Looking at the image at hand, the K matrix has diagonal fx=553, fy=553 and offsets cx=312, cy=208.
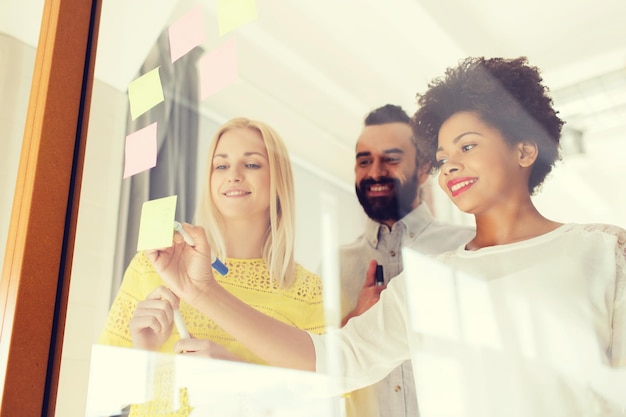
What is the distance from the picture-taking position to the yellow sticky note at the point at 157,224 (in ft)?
2.88

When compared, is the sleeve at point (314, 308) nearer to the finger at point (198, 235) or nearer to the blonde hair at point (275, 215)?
the blonde hair at point (275, 215)

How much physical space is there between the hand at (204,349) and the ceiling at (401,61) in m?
0.28

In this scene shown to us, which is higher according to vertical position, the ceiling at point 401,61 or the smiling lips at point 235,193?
the ceiling at point 401,61

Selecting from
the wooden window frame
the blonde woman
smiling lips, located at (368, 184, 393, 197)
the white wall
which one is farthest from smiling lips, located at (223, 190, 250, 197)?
the white wall

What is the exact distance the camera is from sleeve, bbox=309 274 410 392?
63cm

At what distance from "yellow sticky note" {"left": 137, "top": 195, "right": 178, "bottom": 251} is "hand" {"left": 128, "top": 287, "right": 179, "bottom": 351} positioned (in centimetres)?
8

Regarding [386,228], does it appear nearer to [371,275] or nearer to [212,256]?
[371,275]

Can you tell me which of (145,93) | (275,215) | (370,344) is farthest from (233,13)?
(370,344)

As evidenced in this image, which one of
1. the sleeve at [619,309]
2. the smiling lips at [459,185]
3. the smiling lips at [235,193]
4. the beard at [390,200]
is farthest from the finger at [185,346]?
the sleeve at [619,309]

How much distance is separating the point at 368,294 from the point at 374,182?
0.14 metres

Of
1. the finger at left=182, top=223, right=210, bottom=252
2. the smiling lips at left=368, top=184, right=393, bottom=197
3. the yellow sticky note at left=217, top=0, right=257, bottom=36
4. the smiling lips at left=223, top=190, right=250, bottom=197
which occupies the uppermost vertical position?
the yellow sticky note at left=217, top=0, right=257, bottom=36

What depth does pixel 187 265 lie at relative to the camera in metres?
0.84

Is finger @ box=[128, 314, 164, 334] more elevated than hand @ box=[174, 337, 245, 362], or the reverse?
finger @ box=[128, 314, 164, 334]

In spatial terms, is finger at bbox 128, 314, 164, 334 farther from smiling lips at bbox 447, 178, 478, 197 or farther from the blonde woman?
smiling lips at bbox 447, 178, 478, 197
